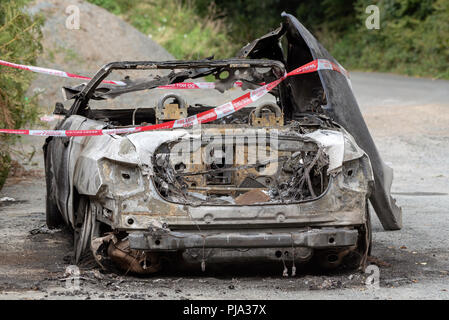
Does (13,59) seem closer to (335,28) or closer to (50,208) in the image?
(50,208)

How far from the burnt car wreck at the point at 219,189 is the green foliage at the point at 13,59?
274 cm

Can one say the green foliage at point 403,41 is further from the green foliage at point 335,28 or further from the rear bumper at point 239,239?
the rear bumper at point 239,239

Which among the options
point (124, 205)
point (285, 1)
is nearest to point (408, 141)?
point (124, 205)

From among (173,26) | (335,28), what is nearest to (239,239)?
(173,26)

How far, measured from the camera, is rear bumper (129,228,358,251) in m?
6.33

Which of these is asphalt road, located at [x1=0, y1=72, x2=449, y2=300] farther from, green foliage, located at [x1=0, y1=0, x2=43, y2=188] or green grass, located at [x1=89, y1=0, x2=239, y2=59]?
green grass, located at [x1=89, y1=0, x2=239, y2=59]

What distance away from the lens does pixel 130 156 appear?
6.70 metres

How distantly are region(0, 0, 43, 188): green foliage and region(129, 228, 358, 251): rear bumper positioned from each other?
5.00 m

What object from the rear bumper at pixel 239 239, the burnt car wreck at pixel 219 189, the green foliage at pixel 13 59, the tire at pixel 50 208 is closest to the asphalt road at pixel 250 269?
the tire at pixel 50 208

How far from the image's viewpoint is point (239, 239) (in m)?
6.38

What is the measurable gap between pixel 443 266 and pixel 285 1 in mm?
40636

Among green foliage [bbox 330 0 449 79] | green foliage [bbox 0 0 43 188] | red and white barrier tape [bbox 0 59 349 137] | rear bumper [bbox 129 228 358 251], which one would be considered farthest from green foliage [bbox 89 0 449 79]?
rear bumper [bbox 129 228 358 251]

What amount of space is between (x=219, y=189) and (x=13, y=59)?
503 cm

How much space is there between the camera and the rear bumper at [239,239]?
20.8 ft
